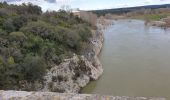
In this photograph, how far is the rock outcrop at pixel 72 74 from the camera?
39.5 feet

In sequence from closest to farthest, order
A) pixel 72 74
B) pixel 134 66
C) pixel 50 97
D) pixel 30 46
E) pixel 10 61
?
1. pixel 50 97
2. pixel 10 61
3. pixel 72 74
4. pixel 30 46
5. pixel 134 66

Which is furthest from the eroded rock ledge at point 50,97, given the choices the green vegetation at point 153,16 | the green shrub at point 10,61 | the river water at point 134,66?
the green vegetation at point 153,16

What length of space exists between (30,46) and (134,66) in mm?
5644

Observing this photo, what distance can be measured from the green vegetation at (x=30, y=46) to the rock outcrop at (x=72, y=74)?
1.08ft

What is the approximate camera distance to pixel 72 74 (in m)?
13.0

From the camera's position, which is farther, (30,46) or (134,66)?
(134,66)

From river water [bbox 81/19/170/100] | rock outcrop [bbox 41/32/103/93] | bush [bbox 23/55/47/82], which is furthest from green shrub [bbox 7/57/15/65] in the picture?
river water [bbox 81/19/170/100]

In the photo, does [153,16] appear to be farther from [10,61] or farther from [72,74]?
[10,61]

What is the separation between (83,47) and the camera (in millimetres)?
16062

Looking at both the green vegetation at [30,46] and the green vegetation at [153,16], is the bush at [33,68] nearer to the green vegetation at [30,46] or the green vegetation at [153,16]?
the green vegetation at [30,46]

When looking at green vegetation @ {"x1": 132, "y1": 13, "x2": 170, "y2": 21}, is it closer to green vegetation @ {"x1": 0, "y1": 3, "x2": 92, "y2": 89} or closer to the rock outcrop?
green vegetation @ {"x1": 0, "y1": 3, "x2": 92, "y2": 89}

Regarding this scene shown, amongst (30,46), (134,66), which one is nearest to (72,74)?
(30,46)

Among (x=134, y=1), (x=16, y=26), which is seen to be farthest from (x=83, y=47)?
(x=134, y=1)

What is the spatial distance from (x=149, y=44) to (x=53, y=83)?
10832 millimetres
